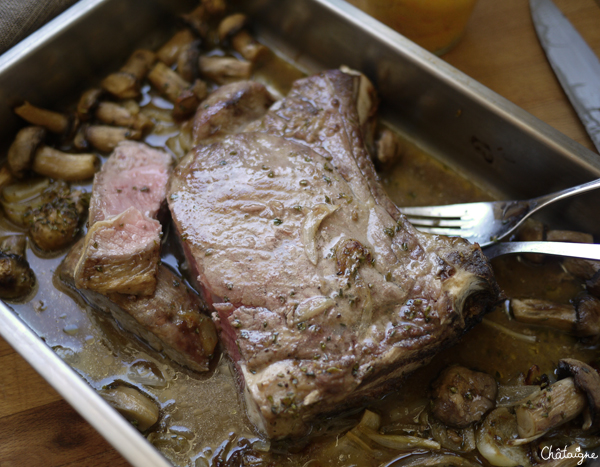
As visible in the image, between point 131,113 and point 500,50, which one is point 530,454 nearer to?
point 500,50

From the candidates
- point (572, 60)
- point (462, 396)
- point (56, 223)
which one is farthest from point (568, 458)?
point (56, 223)

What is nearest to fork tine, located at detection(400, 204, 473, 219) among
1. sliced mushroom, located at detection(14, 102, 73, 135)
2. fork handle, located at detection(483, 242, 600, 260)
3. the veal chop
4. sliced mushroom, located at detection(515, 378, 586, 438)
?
fork handle, located at detection(483, 242, 600, 260)

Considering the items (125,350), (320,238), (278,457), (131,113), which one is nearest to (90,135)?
(131,113)

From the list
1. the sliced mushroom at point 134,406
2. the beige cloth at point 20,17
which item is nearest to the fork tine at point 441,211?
the sliced mushroom at point 134,406

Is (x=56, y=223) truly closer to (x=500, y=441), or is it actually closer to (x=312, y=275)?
(x=312, y=275)

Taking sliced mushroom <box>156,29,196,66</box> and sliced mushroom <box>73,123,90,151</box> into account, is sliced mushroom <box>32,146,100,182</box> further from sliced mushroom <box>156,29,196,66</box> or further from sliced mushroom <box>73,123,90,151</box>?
sliced mushroom <box>156,29,196,66</box>
